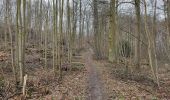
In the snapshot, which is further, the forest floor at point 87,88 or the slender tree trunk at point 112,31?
the slender tree trunk at point 112,31

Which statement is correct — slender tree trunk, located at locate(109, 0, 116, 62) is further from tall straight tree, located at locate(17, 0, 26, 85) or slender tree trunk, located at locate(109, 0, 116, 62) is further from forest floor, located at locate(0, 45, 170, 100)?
tall straight tree, located at locate(17, 0, 26, 85)

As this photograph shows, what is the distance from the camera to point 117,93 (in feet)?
49.3

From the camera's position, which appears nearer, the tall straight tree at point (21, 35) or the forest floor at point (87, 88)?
the forest floor at point (87, 88)

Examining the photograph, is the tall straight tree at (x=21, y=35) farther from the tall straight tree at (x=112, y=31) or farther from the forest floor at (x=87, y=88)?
the tall straight tree at (x=112, y=31)

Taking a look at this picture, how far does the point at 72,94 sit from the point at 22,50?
3.33 meters

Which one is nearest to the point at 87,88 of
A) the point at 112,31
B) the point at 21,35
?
the point at 21,35

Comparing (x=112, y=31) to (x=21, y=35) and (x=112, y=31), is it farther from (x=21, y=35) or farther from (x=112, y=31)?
(x=21, y=35)

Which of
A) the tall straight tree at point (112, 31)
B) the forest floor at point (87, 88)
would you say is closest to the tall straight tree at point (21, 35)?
the forest floor at point (87, 88)

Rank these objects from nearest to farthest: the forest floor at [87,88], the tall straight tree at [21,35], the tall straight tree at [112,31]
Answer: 1. the forest floor at [87,88]
2. the tall straight tree at [21,35]
3. the tall straight tree at [112,31]

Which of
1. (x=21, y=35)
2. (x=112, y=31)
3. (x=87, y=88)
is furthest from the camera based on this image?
(x=112, y=31)

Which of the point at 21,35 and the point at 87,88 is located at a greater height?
the point at 21,35

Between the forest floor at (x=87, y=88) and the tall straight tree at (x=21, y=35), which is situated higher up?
the tall straight tree at (x=21, y=35)

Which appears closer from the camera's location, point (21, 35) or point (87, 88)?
point (21, 35)

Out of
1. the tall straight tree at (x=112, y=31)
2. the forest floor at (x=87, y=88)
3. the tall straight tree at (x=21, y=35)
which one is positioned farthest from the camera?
the tall straight tree at (x=112, y=31)
